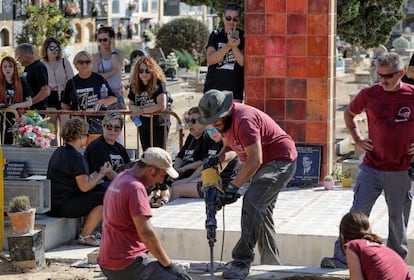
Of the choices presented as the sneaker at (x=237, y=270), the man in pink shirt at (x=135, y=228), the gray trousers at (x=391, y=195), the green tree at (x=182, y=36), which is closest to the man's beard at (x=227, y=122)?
the man in pink shirt at (x=135, y=228)

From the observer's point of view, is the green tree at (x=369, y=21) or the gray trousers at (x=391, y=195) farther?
the green tree at (x=369, y=21)

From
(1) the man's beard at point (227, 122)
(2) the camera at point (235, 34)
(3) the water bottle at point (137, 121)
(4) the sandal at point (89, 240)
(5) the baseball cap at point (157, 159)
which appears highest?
(2) the camera at point (235, 34)

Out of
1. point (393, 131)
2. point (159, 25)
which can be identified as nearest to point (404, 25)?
point (159, 25)

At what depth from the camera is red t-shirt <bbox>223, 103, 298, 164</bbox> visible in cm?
784

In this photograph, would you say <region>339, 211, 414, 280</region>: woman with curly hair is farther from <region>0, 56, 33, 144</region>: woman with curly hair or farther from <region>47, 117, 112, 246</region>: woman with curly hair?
<region>0, 56, 33, 144</region>: woman with curly hair

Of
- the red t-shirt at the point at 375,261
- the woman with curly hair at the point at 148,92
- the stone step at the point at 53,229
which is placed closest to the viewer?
the red t-shirt at the point at 375,261

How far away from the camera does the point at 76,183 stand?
10.0 m

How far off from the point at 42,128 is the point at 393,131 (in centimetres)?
390

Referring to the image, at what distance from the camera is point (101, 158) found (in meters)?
10.3

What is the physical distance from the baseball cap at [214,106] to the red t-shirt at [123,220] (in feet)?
3.52

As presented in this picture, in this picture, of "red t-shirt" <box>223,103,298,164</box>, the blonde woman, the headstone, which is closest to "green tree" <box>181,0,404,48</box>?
the blonde woman

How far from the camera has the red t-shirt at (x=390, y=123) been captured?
8242 millimetres

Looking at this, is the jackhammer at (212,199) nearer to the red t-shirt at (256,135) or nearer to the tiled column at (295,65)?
the red t-shirt at (256,135)

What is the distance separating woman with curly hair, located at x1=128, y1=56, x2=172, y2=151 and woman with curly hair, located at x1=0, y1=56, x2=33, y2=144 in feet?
3.90
